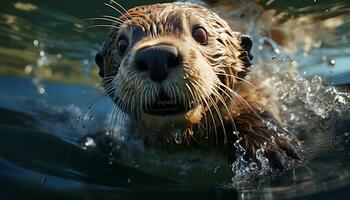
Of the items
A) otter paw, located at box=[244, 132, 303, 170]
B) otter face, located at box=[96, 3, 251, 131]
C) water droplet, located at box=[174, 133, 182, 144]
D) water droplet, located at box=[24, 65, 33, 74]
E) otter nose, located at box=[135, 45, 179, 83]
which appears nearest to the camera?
otter nose, located at box=[135, 45, 179, 83]

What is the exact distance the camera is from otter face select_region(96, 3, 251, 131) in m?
3.60

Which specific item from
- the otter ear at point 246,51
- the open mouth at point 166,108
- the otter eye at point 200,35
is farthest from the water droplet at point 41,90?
the open mouth at point 166,108

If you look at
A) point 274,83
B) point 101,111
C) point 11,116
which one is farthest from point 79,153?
point 101,111

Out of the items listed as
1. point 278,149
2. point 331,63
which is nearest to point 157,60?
point 278,149

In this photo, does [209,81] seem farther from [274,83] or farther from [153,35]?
[274,83]

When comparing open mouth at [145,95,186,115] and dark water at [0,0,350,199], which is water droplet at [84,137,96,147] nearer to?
dark water at [0,0,350,199]

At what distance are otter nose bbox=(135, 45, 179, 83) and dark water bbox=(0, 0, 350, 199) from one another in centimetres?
76

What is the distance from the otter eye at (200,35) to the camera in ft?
13.8

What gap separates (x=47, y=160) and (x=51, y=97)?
328 cm

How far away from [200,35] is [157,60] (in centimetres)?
81

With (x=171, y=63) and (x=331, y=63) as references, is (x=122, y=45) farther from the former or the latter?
(x=331, y=63)

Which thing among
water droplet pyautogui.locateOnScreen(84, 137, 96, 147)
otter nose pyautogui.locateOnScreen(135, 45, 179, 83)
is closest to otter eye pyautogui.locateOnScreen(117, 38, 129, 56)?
otter nose pyautogui.locateOnScreen(135, 45, 179, 83)

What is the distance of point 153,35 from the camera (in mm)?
4012

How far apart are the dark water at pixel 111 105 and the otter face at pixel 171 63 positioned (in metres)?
0.49
